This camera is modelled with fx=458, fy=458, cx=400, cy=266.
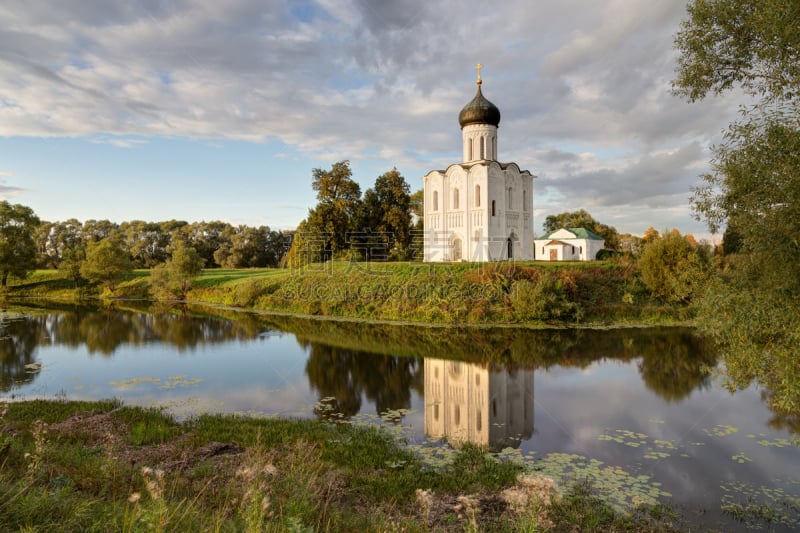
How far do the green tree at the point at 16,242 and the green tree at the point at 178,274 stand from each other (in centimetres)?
1140

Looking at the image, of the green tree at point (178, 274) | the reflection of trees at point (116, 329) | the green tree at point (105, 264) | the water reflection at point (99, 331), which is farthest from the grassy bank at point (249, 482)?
the green tree at point (105, 264)

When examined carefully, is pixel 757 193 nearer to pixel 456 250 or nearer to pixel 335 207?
pixel 456 250

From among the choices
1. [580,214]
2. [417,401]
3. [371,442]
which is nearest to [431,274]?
[417,401]

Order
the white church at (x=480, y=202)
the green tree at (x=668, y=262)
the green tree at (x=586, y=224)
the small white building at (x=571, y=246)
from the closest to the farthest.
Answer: the green tree at (x=668, y=262)
the white church at (x=480, y=202)
the small white building at (x=571, y=246)
the green tree at (x=586, y=224)

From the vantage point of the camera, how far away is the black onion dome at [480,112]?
33188 millimetres

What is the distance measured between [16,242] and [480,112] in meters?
41.2

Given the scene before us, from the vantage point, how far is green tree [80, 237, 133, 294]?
39938 mm

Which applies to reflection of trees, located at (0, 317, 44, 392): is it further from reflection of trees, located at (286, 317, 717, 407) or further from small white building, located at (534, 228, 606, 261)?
small white building, located at (534, 228, 606, 261)

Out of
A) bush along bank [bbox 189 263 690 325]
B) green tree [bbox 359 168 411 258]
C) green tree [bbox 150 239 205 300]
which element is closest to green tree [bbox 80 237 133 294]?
green tree [bbox 150 239 205 300]

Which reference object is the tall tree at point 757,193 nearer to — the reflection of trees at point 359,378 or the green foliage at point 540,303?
the reflection of trees at point 359,378

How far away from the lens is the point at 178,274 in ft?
125

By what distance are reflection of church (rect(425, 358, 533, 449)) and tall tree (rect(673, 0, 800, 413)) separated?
4179 millimetres

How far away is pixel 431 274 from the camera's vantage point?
Answer: 27.6m

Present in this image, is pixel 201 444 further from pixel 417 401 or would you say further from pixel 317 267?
pixel 317 267
